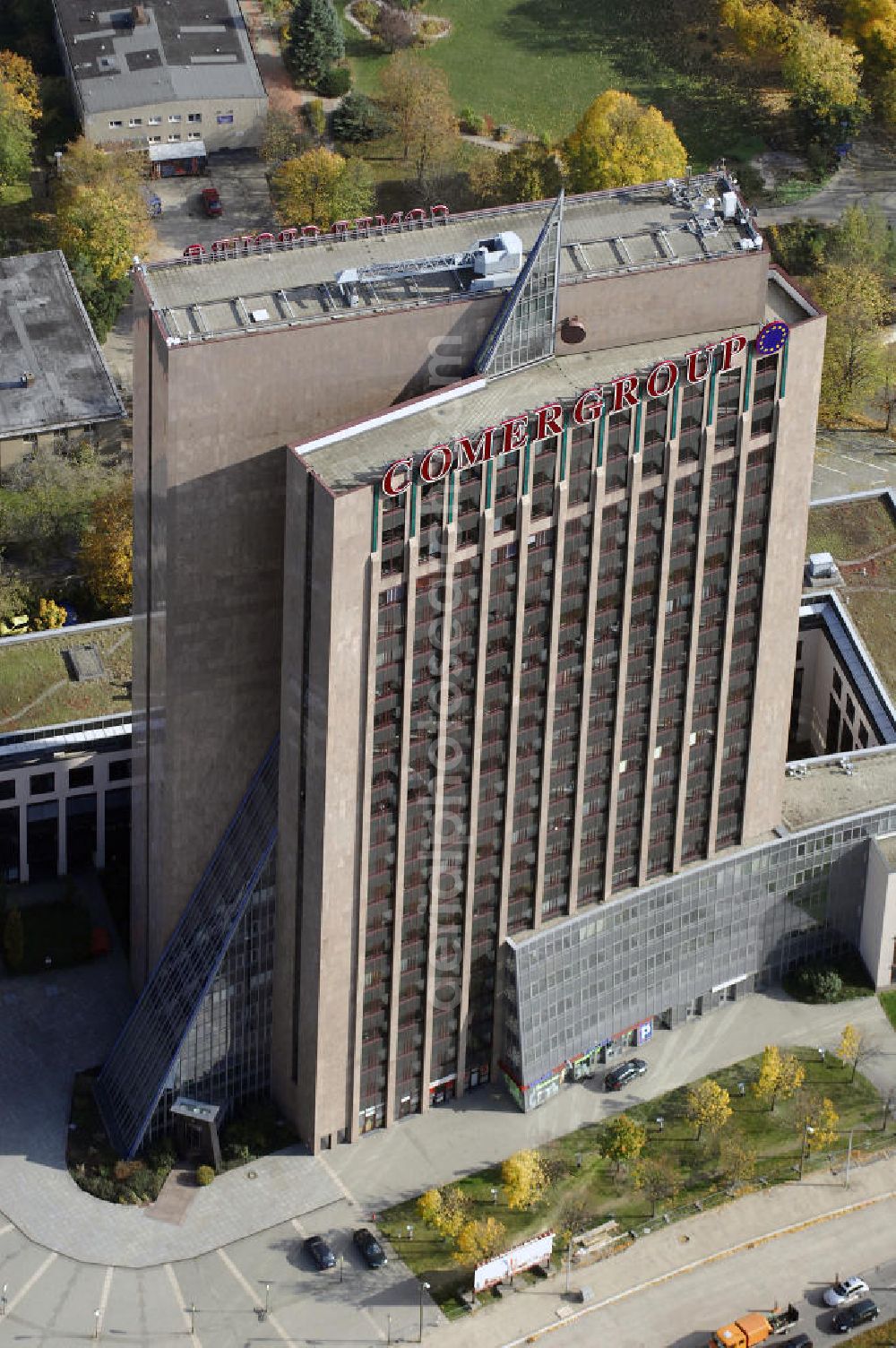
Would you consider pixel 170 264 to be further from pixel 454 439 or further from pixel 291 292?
pixel 454 439

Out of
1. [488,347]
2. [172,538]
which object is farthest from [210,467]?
[488,347]

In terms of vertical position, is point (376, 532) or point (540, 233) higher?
point (540, 233)

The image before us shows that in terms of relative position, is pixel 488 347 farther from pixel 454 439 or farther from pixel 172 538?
pixel 172 538

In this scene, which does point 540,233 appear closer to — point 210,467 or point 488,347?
point 488,347

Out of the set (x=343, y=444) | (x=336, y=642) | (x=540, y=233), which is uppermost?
(x=540, y=233)

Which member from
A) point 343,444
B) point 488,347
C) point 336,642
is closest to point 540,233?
point 488,347

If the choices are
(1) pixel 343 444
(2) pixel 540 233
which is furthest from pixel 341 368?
(2) pixel 540 233

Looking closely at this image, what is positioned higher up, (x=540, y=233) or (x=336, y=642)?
(x=540, y=233)
